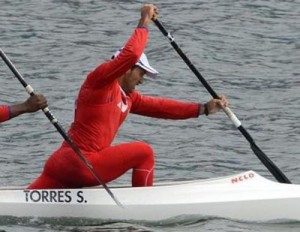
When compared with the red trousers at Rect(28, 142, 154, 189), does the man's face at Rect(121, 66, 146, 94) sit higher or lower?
higher

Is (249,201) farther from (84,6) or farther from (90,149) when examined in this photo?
(84,6)

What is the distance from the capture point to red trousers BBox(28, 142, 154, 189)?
13.7 meters

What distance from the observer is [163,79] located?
23188 millimetres

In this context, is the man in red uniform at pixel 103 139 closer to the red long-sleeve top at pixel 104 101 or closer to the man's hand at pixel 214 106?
the red long-sleeve top at pixel 104 101

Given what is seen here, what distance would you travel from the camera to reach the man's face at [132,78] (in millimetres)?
13772

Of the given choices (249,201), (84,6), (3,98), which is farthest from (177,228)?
(84,6)

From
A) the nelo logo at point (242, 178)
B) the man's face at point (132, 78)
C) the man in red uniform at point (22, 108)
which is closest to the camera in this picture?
the man in red uniform at point (22, 108)

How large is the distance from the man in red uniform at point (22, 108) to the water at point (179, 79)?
1.20 metres

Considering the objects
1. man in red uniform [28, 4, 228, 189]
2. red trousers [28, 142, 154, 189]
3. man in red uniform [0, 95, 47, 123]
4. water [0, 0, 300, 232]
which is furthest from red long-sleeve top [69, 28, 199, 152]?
water [0, 0, 300, 232]

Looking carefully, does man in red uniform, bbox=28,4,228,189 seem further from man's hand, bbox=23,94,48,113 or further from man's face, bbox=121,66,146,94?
man's hand, bbox=23,94,48,113

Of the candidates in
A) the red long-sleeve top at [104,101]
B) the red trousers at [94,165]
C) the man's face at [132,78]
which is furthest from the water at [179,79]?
the man's face at [132,78]

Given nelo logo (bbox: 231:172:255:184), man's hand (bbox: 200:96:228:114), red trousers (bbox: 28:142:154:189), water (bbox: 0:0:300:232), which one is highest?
man's hand (bbox: 200:96:228:114)

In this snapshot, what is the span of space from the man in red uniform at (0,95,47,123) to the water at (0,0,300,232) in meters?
1.20

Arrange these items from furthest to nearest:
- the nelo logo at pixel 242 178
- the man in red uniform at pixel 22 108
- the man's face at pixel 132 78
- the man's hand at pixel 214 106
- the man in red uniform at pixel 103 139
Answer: the man's hand at pixel 214 106 < the nelo logo at pixel 242 178 < the man's face at pixel 132 78 < the man in red uniform at pixel 103 139 < the man in red uniform at pixel 22 108
